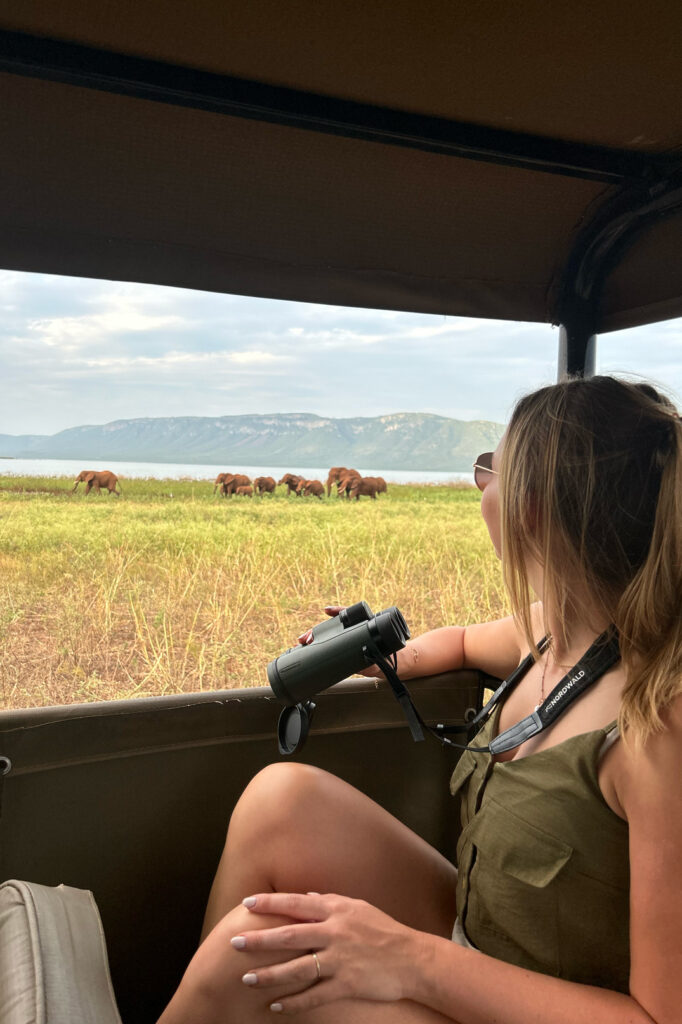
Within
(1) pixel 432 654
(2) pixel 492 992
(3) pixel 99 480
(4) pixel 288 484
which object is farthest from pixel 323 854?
(4) pixel 288 484

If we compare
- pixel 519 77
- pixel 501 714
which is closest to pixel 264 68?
pixel 519 77

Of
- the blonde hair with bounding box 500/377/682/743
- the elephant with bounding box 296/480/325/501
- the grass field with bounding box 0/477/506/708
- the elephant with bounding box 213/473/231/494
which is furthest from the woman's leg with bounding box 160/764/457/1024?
the elephant with bounding box 296/480/325/501

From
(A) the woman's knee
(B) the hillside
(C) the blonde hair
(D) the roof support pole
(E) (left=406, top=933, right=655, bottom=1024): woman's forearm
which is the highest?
(D) the roof support pole

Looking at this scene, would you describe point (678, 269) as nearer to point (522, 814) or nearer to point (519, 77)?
point (519, 77)

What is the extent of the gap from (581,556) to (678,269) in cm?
73

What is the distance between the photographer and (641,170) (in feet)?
4.41

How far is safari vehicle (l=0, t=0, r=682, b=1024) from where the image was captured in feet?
3.27

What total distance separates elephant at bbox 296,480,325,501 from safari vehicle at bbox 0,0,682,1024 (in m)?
1.05

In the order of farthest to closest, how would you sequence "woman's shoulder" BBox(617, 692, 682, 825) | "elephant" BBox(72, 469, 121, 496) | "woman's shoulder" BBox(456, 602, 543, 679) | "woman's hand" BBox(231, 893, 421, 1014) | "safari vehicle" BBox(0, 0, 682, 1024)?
"elephant" BBox(72, 469, 121, 496) → "woman's shoulder" BBox(456, 602, 543, 679) → "safari vehicle" BBox(0, 0, 682, 1024) → "woman's hand" BBox(231, 893, 421, 1014) → "woman's shoulder" BBox(617, 692, 682, 825)

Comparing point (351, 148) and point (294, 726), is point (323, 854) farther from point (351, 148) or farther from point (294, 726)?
point (351, 148)

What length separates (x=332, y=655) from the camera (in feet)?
3.59

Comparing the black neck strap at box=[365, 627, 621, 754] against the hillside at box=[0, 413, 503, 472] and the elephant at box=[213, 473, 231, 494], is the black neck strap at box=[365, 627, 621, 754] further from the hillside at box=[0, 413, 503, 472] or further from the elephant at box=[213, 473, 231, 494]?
the elephant at box=[213, 473, 231, 494]

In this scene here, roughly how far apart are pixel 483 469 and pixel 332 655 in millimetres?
366

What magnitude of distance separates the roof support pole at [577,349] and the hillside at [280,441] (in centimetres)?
52
